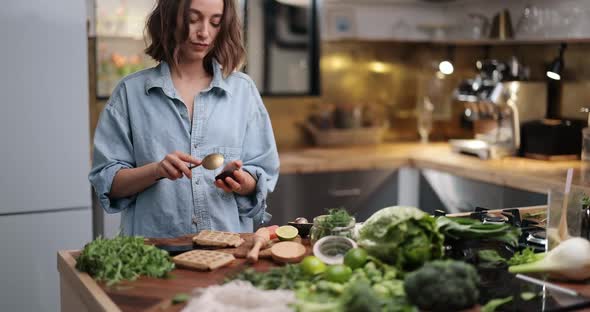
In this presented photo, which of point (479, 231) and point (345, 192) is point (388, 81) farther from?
point (479, 231)

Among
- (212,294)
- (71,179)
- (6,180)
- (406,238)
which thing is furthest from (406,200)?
(212,294)

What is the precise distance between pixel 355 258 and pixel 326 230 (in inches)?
9.2

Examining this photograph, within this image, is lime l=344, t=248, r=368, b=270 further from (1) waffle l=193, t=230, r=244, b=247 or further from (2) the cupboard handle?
(2) the cupboard handle

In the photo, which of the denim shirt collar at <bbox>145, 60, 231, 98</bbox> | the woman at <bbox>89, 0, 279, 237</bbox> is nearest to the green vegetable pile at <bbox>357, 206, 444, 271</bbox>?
the woman at <bbox>89, 0, 279, 237</bbox>

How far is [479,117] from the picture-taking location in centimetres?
416

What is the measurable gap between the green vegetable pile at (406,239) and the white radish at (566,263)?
19 centimetres

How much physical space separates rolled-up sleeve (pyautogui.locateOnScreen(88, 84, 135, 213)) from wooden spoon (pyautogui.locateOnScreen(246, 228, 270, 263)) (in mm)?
526

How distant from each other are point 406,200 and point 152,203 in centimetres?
205

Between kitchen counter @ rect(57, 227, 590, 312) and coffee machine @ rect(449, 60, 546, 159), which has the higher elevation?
coffee machine @ rect(449, 60, 546, 159)

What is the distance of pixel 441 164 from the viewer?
155 inches

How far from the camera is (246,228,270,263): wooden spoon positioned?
1853 millimetres

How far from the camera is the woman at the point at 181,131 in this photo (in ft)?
7.57

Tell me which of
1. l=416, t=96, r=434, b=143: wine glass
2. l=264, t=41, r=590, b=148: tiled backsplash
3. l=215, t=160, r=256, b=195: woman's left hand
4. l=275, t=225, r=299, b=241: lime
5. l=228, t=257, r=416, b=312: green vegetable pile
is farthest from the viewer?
l=416, t=96, r=434, b=143: wine glass

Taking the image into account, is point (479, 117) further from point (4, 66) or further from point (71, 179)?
point (4, 66)
